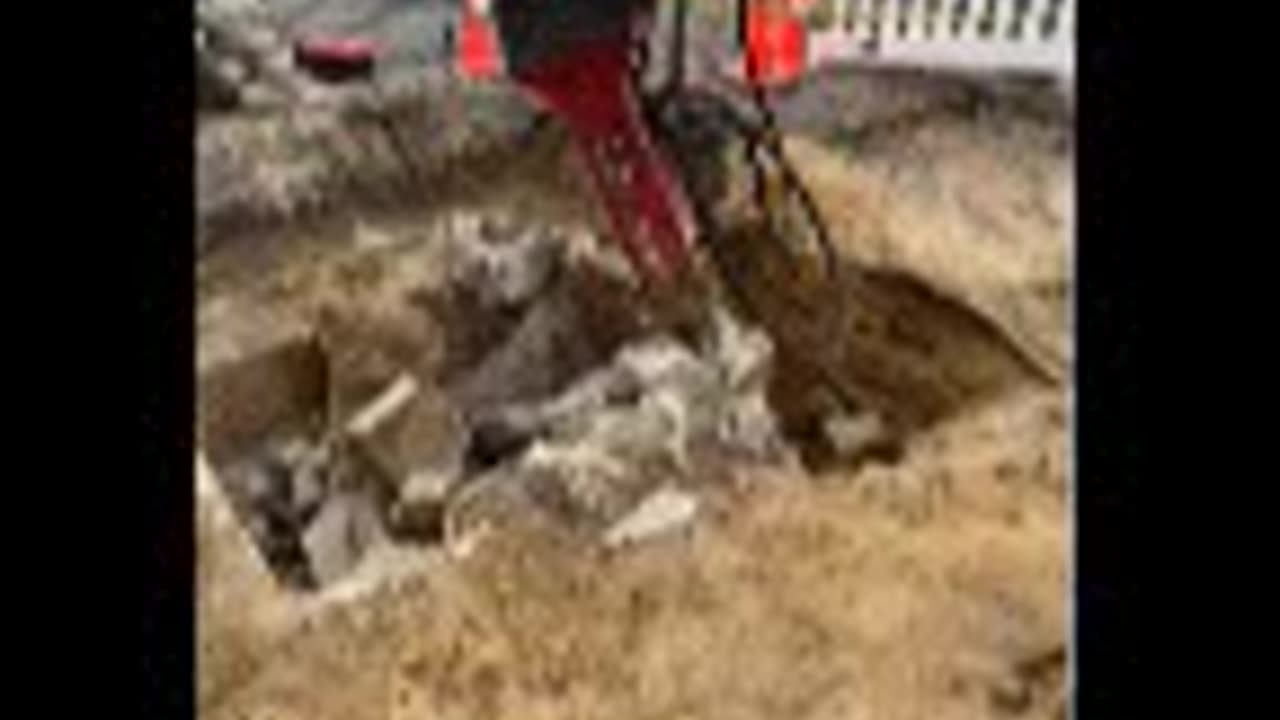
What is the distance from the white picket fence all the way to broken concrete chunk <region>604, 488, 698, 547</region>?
Answer: 12.6 inches

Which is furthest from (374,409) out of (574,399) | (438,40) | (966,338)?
(966,338)

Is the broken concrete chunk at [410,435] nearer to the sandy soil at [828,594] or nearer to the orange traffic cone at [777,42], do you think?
the sandy soil at [828,594]

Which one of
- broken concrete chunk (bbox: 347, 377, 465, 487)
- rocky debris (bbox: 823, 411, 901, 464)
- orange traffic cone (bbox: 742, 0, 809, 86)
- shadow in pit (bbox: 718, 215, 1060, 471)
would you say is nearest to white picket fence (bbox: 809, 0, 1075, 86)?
orange traffic cone (bbox: 742, 0, 809, 86)

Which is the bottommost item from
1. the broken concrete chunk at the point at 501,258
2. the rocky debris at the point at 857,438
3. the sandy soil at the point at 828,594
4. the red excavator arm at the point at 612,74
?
the sandy soil at the point at 828,594

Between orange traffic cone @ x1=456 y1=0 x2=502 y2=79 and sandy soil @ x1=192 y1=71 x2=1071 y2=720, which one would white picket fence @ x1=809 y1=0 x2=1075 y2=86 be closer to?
sandy soil @ x1=192 y1=71 x2=1071 y2=720

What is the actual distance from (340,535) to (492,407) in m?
0.13

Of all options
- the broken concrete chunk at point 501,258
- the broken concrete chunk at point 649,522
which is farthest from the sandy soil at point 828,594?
the broken concrete chunk at point 501,258

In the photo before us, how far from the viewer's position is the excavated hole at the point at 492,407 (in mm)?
1391

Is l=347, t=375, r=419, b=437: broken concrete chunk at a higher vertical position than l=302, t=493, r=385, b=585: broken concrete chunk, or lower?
higher

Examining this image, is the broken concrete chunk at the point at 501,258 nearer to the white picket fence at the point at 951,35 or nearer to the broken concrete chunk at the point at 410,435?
the broken concrete chunk at the point at 410,435

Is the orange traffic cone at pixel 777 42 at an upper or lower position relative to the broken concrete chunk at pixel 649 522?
upper

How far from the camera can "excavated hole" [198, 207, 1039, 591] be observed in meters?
1.39
